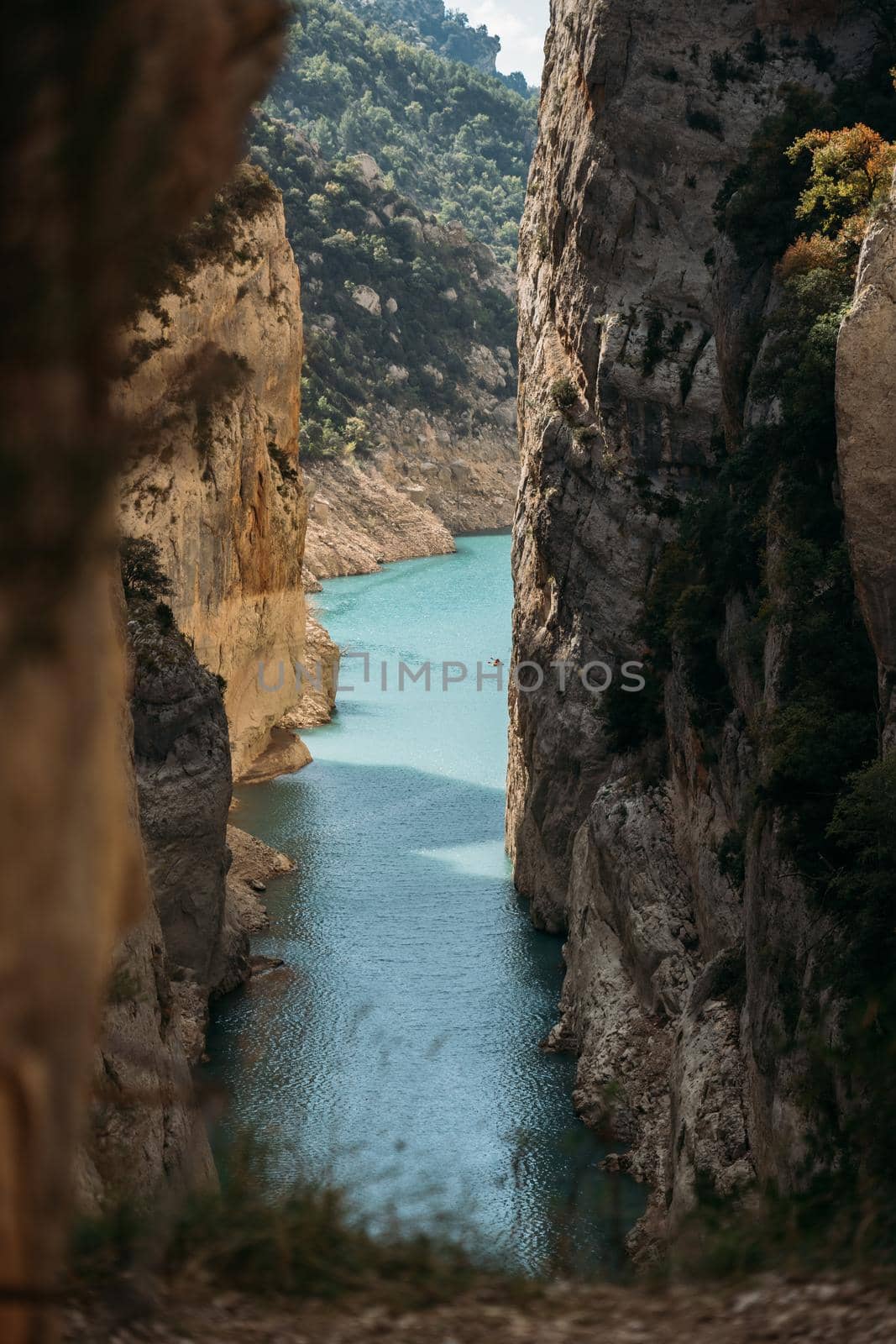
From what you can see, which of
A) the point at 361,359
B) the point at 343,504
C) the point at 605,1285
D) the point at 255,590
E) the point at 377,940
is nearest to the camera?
the point at 605,1285

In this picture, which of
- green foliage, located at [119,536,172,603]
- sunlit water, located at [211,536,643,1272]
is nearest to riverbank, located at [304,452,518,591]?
sunlit water, located at [211,536,643,1272]

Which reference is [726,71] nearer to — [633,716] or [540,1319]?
[633,716]

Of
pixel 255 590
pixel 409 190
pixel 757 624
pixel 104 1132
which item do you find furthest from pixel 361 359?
pixel 104 1132

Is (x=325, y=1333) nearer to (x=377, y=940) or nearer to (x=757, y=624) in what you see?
(x=757, y=624)

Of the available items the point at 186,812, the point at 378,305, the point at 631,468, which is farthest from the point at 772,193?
the point at 378,305

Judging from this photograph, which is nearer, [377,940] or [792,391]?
[792,391]

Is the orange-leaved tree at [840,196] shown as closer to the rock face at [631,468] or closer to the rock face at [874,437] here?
the rock face at [631,468]

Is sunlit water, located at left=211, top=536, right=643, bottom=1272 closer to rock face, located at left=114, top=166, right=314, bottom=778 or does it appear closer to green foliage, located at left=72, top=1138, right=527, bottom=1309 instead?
green foliage, located at left=72, top=1138, right=527, bottom=1309
